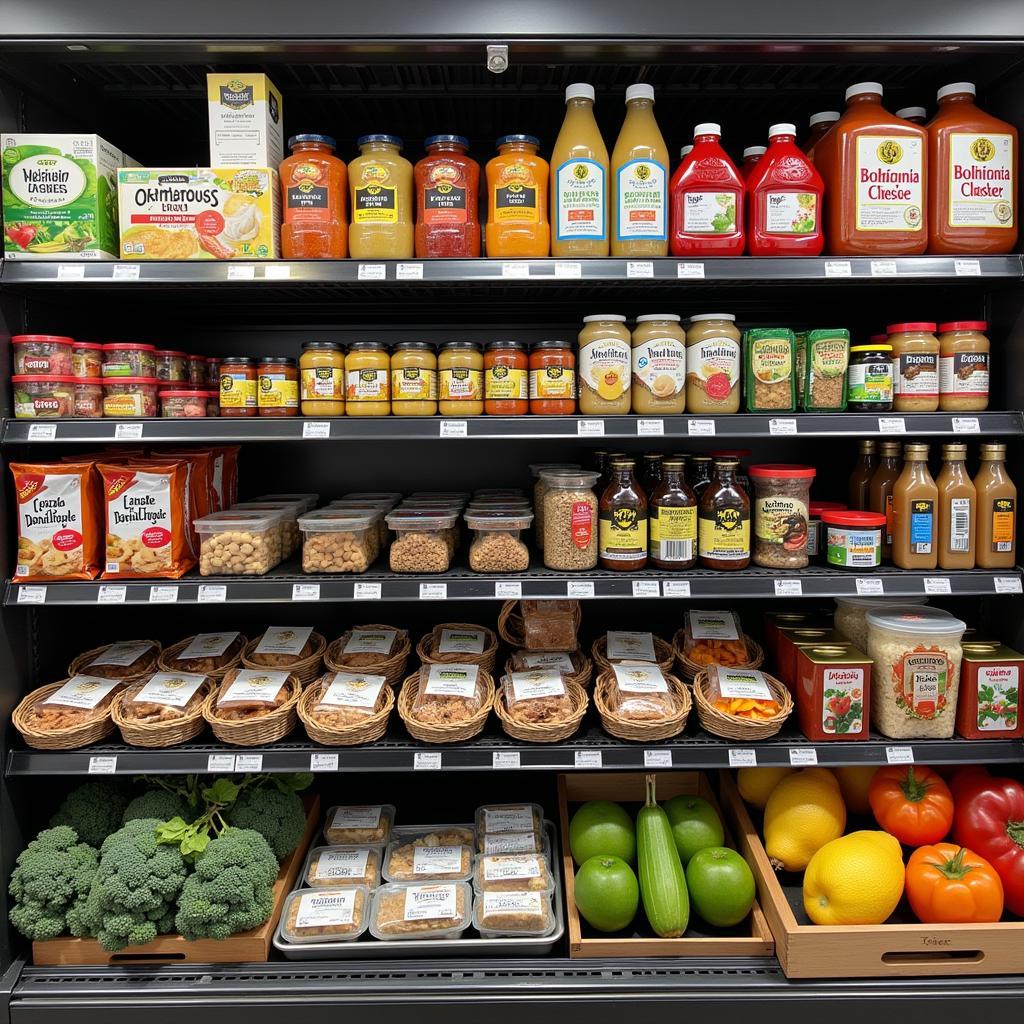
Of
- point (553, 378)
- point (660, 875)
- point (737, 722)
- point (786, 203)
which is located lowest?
point (660, 875)

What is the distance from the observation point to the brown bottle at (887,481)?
80.7 inches

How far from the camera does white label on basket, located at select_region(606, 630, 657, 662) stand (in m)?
2.18

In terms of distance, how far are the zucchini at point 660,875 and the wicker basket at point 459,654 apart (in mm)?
567

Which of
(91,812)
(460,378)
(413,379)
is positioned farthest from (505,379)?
(91,812)

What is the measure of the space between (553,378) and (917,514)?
1.04m

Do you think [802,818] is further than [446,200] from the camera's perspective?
Yes

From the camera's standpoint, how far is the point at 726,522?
196 cm

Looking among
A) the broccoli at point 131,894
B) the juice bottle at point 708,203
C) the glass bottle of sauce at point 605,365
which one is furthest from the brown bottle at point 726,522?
the broccoli at point 131,894

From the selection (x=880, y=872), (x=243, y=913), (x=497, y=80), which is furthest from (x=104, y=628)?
(x=880, y=872)

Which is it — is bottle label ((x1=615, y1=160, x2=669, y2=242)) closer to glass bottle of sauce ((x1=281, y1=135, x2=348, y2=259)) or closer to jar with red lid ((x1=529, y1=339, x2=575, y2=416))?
jar with red lid ((x1=529, y1=339, x2=575, y2=416))

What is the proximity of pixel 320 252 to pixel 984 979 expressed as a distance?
2.40m

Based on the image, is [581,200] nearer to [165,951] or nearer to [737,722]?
[737,722]

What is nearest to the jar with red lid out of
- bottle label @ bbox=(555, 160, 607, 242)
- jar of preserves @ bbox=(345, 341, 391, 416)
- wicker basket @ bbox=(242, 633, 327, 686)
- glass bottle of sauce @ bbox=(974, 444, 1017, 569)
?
bottle label @ bbox=(555, 160, 607, 242)

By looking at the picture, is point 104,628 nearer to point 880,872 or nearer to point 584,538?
point 584,538
